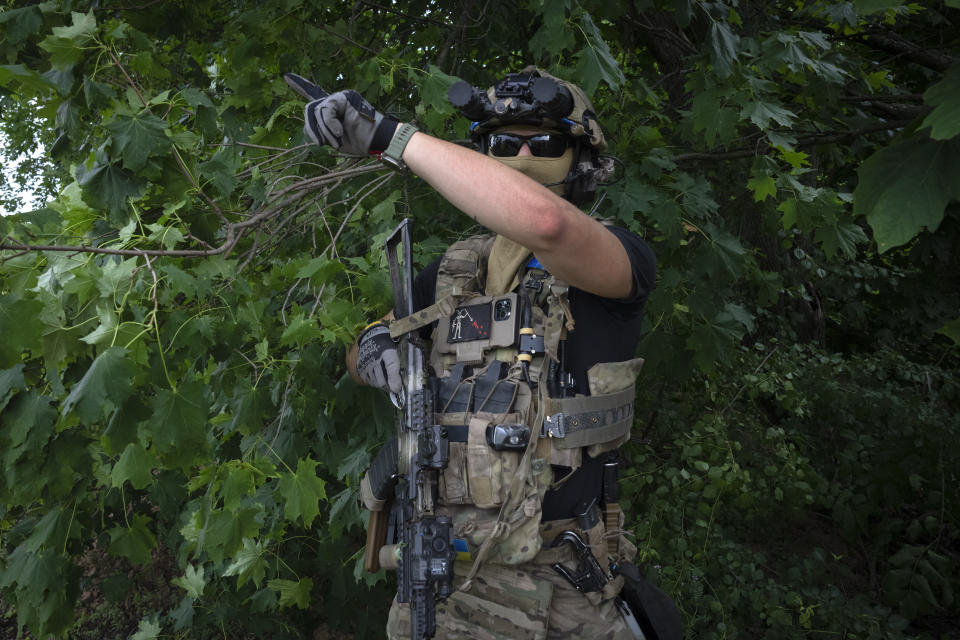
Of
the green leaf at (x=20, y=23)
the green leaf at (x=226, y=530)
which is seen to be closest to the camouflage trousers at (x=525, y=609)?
the green leaf at (x=226, y=530)

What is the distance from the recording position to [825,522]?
558cm

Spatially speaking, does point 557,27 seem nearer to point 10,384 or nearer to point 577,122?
point 577,122

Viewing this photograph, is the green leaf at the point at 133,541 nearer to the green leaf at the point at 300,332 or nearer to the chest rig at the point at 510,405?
the green leaf at the point at 300,332

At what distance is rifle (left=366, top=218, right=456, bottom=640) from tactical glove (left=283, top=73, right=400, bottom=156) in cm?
48

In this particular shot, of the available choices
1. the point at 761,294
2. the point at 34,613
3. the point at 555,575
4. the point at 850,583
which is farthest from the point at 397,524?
the point at 850,583

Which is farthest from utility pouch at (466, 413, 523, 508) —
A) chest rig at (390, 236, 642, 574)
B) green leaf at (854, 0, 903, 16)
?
green leaf at (854, 0, 903, 16)

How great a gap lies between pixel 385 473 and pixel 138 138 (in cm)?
130

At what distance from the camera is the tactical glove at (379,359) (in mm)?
Result: 2145

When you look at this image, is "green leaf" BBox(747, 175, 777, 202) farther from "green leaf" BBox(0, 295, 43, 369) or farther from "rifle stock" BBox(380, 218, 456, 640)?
"green leaf" BBox(0, 295, 43, 369)

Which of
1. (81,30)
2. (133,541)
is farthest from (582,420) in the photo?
(81,30)

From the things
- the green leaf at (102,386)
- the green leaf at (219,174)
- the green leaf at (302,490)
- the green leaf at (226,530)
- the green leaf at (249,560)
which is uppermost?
the green leaf at (219,174)

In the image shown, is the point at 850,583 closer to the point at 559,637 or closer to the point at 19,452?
the point at 559,637

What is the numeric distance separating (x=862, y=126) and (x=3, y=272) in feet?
13.7

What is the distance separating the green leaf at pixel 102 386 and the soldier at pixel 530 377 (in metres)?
0.78
